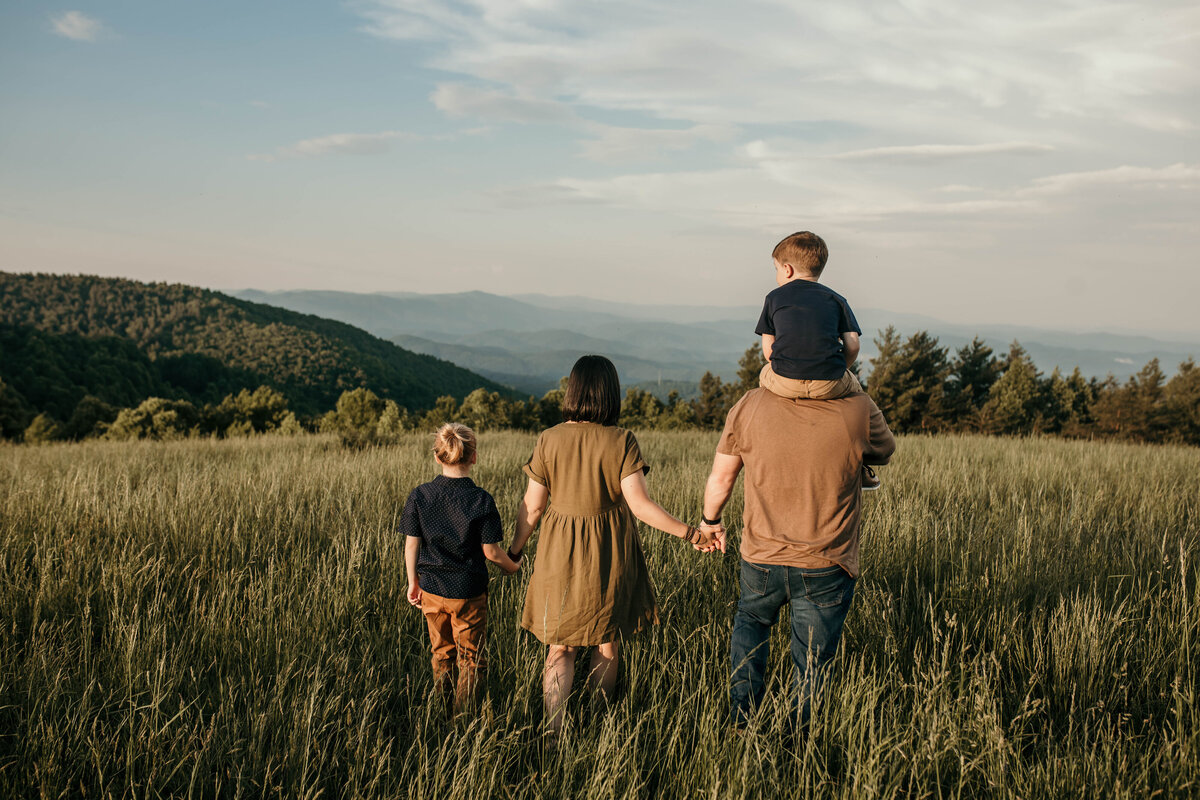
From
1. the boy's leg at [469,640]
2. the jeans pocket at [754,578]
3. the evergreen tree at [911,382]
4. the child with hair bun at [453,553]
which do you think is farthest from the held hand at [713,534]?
the evergreen tree at [911,382]

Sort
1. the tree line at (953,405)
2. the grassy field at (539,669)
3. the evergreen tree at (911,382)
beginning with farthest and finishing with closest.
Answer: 1. the evergreen tree at (911,382)
2. the tree line at (953,405)
3. the grassy field at (539,669)

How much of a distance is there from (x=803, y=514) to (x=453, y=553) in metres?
1.57

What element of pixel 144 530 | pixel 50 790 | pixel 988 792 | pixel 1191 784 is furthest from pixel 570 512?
pixel 144 530

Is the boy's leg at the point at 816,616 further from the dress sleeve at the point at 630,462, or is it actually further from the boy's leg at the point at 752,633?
the dress sleeve at the point at 630,462

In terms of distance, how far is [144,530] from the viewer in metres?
4.73

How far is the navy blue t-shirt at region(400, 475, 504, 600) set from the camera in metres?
2.76

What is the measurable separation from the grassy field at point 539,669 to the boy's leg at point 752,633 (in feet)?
0.38

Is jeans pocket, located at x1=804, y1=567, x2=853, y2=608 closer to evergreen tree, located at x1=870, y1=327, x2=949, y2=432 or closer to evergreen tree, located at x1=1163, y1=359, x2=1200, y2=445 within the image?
evergreen tree, located at x1=870, y1=327, x2=949, y2=432

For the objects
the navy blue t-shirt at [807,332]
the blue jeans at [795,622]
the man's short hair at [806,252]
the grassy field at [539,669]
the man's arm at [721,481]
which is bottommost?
the grassy field at [539,669]

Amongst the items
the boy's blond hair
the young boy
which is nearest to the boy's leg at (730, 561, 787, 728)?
the young boy

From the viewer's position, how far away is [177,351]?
105 m

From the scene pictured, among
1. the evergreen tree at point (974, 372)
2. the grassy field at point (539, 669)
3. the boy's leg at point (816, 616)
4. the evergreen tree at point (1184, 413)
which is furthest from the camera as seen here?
the evergreen tree at point (974, 372)

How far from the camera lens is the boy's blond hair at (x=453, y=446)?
278 cm

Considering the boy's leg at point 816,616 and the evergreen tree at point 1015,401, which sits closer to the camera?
the boy's leg at point 816,616
